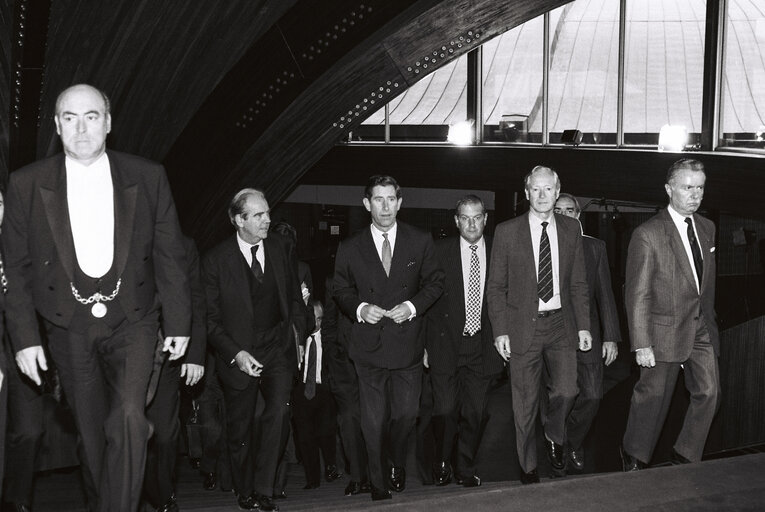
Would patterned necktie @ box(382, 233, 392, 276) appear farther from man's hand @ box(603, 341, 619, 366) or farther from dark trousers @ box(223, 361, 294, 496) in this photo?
man's hand @ box(603, 341, 619, 366)

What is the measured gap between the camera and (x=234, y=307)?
566cm

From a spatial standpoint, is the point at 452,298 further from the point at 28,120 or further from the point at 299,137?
the point at 299,137

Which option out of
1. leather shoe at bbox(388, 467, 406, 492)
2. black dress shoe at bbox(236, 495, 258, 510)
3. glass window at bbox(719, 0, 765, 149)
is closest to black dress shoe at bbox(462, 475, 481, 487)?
leather shoe at bbox(388, 467, 406, 492)

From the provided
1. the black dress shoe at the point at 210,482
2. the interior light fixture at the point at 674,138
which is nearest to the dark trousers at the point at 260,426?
the black dress shoe at the point at 210,482

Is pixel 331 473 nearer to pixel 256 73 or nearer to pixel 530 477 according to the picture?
pixel 530 477

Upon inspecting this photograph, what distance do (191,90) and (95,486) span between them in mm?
6721

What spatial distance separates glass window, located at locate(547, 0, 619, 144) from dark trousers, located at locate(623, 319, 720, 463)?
26.7ft

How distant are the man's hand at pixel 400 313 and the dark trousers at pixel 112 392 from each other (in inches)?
74.9

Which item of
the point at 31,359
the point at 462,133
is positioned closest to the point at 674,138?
the point at 462,133

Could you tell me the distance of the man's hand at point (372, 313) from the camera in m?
5.50

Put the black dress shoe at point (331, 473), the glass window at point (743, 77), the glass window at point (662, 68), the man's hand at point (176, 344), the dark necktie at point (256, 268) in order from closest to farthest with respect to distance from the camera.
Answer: the man's hand at point (176, 344) → the dark necktie at point (256, 268) → the black dress shoe at point (331, 473) → the glass window at point (743, 77) → the glass window at point (662, 68)

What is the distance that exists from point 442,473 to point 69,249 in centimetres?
361

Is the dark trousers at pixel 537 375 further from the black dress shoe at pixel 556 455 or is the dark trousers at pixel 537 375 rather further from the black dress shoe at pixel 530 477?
the black dress shoe at pixel 556 455

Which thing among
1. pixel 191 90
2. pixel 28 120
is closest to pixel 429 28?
pixel 191 90
